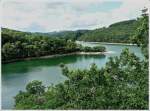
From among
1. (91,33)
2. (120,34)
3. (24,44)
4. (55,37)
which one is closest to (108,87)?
(55,37)

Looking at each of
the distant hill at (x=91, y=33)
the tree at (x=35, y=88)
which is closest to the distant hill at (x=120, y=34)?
the distant hill at (x=91, y=33)

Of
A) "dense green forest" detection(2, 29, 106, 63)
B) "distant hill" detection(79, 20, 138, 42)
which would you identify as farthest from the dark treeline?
"distant hill" detection(79, 20, 138, 42)

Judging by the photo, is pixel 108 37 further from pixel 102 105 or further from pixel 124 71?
pixel 102 105

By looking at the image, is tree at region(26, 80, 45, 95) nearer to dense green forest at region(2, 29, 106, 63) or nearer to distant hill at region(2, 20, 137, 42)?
dense green forest at region(2, 29, 106, 63)

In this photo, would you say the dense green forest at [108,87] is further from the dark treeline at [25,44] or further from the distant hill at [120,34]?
the dark treeline at [25,44]

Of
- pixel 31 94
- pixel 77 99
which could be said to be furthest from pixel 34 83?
pixel 77 99

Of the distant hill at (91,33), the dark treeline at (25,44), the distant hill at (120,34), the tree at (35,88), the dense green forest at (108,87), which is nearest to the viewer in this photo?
the dense green forest at (108,87)

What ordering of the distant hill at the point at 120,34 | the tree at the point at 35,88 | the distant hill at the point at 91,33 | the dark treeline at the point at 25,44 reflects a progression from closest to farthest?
the tree at the point at 35,88 < the distant hill at the point at 91,33 < the distant hill at the point at 120,34 < the dark treeline at the point at 25,44

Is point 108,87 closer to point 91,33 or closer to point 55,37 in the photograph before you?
point 55,37
